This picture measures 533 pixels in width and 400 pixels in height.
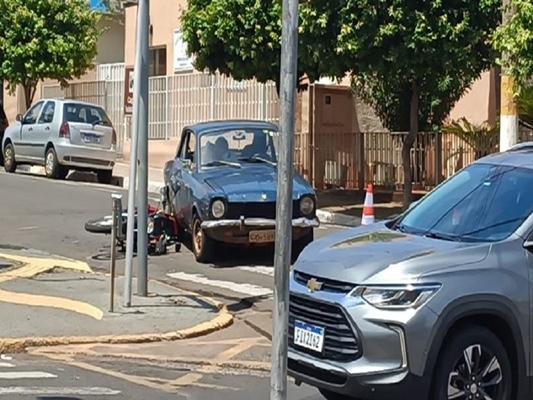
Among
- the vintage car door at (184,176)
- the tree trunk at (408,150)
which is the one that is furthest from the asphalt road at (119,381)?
the tree trunk at (408,150)

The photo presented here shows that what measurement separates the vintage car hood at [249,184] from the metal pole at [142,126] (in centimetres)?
220

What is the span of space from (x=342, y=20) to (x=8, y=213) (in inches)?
264

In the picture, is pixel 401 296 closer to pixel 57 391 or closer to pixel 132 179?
pixel 57 391

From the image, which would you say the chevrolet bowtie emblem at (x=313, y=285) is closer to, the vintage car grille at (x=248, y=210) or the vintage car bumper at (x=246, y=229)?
the vintage car bumper at (x=246, y=229)

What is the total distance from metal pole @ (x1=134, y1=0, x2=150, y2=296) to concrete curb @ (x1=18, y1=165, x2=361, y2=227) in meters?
3.35

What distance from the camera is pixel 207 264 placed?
1462 centimetres

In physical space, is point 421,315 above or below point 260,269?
above

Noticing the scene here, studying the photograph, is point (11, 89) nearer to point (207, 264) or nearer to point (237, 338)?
point (207, 264)

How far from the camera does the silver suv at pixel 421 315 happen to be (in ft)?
21.7

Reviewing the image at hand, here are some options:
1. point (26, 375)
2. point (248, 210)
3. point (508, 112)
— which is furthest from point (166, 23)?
point (26, 375)

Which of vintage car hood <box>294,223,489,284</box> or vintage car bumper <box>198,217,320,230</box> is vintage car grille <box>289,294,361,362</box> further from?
vintage car bumper <box>198,217,320,230</box>

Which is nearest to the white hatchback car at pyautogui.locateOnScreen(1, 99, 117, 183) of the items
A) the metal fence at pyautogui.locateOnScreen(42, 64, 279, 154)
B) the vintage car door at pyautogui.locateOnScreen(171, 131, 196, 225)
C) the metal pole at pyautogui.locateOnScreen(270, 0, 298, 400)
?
the metal fence at pyautogui.locateOnScreen(42, 64, 279, 154)

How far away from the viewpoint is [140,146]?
11.8m

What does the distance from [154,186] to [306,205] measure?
11106mm
